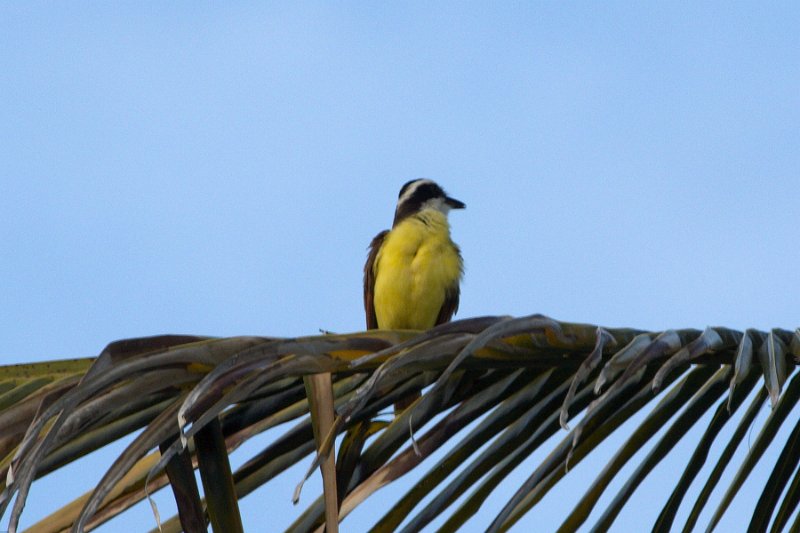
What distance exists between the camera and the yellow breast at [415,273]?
666cm

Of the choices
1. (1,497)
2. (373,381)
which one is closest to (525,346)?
(373,381)

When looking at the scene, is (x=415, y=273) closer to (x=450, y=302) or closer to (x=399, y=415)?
(x=450, y=302)

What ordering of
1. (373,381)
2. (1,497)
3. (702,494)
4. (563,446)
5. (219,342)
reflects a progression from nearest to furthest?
(1,497) → (373,381) → (219,342) → (563,446) → (702,494)

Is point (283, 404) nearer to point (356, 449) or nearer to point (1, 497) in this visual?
point (356, 449)

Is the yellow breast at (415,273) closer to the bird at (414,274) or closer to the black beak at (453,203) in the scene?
the bird at (414,274)

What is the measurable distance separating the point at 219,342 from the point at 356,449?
437 millimetres

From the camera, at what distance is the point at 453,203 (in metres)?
7.63

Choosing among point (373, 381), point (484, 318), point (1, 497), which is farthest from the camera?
point (484, 318)

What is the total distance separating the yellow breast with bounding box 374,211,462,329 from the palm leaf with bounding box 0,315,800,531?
425 cm

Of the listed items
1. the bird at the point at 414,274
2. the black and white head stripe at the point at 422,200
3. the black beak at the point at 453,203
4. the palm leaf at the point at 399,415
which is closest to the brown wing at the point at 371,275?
the bird at the point at 414,274

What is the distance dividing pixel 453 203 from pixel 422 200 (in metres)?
0.25

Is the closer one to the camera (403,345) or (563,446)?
(403,345)

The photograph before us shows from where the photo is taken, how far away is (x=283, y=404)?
6.99 ft

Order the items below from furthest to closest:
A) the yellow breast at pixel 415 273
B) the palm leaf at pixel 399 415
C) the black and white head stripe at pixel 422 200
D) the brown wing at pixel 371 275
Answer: the black and white head stripe at pixel 422 200
the brown wing at pixel 371 275
the yellow breast at pixel 415 273
the palm leaf at pixel 399 415
